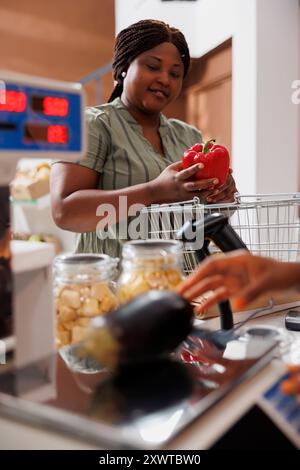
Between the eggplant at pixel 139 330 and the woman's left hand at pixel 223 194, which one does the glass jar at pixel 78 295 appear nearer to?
the eggplant at pixel 139 330

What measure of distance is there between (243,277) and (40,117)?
30 centimetres

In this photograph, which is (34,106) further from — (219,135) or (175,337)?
(219,135)

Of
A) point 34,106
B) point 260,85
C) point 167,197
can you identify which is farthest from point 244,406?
point 260,85

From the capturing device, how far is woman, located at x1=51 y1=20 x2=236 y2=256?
1270 millimetres

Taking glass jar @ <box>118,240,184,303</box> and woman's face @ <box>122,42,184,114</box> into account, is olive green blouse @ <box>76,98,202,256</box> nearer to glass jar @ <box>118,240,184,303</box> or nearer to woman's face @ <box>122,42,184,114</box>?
woman's face @ <box>122,42,184,114</box>

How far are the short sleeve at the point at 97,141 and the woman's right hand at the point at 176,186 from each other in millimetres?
339

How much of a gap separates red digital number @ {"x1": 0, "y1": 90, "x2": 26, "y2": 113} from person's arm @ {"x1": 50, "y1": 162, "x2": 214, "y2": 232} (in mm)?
448

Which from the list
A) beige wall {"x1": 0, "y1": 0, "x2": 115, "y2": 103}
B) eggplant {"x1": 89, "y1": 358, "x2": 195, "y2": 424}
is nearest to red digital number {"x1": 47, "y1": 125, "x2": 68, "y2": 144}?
eggplant {"x1": 89, "y1": 358, "x2": 195, "y2": 424}

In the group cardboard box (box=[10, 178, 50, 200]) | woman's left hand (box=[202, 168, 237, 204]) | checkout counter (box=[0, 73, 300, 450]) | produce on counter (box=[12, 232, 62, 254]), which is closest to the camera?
checkout counter (box=[0, 73, 300, 450])

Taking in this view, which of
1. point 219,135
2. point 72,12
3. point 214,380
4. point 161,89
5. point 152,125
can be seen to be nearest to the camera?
point 214,380

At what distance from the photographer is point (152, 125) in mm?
A: 1537

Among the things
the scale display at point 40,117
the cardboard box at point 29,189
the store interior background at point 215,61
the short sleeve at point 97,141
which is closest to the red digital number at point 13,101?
the scale display at point 40,117

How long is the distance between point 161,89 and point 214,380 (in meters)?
0.96

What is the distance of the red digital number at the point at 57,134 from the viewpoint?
0.62 meters
